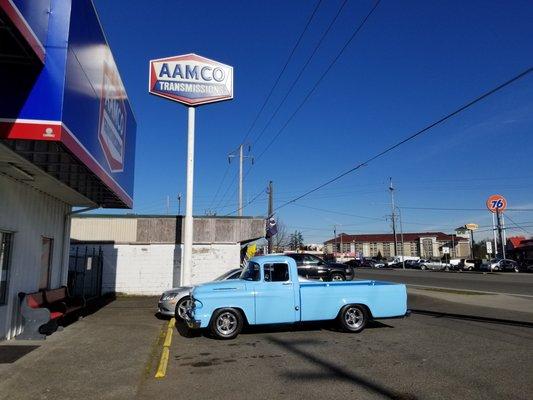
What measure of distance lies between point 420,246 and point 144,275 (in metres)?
135

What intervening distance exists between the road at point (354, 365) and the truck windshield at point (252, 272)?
1.28 m

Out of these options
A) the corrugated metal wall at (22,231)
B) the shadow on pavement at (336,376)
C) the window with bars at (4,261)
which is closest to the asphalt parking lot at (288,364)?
the shadow on pavement at (336,376)

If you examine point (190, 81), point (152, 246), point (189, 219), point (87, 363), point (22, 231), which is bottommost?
point (87, 363)

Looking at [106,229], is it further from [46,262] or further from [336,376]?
[336,376]

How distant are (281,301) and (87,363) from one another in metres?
4.30

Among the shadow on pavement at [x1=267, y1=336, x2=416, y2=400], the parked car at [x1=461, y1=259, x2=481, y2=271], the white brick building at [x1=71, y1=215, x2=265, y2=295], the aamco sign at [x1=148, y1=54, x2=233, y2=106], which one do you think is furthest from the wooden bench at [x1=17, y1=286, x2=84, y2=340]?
the parked car at [x1=461, y1=259, x2=481, y2=271]

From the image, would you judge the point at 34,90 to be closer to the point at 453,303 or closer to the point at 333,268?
the point at 453,303

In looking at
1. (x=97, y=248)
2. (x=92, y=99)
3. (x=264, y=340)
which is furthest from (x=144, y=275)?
(x=92, y=99)

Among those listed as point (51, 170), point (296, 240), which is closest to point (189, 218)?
point (51, 170)

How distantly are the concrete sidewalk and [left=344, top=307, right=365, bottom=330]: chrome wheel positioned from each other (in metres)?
4.28

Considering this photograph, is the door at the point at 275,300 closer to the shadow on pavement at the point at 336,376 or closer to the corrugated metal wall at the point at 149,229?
the shadow on pavement at the point at 336,376

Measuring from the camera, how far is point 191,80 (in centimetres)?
2025

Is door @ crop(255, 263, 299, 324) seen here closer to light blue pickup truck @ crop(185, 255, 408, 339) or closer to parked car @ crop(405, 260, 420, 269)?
light blue pickup truck @ crop(185, 255, 408, 339)

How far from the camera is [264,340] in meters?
10.5
